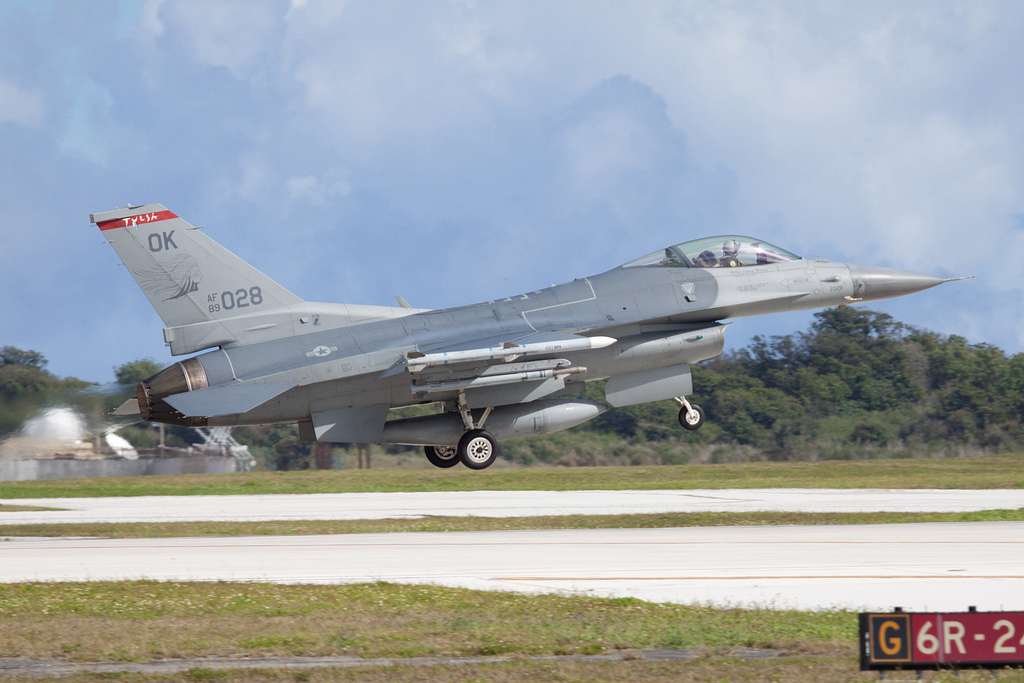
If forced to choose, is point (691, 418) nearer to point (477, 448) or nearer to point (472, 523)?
point (477, 448)

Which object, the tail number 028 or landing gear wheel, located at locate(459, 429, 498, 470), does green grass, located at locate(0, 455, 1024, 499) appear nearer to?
landing gear wheel, located at locate(459, 429, 498, 470)

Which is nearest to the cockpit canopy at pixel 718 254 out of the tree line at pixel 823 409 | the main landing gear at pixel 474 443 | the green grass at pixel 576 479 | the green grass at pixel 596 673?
the main landing gear at pixel 474 443

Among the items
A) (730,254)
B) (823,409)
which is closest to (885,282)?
(730,254)

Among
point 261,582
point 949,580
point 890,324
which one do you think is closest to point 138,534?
point 261,582

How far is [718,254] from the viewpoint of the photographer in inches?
930

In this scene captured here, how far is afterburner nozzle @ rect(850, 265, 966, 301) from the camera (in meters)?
23.7

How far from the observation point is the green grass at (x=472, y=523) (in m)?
22.3

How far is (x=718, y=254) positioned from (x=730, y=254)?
213 mm

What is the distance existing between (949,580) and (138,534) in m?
13.8

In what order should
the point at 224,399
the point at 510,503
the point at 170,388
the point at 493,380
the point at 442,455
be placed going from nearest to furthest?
1. the point at 224,399
2. the point at 170,388
3. the point at 493,380
4. the point at 442,455
5. the point at 510,503

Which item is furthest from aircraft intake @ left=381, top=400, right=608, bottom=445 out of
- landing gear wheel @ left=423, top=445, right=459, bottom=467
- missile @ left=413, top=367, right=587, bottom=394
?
missile @ left=413, top=367, right=587, bottom=394

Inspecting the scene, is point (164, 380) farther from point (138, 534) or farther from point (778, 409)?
point (778, 409)

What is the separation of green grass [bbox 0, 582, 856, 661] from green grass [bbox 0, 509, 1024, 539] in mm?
8032

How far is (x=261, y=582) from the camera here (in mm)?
15078
